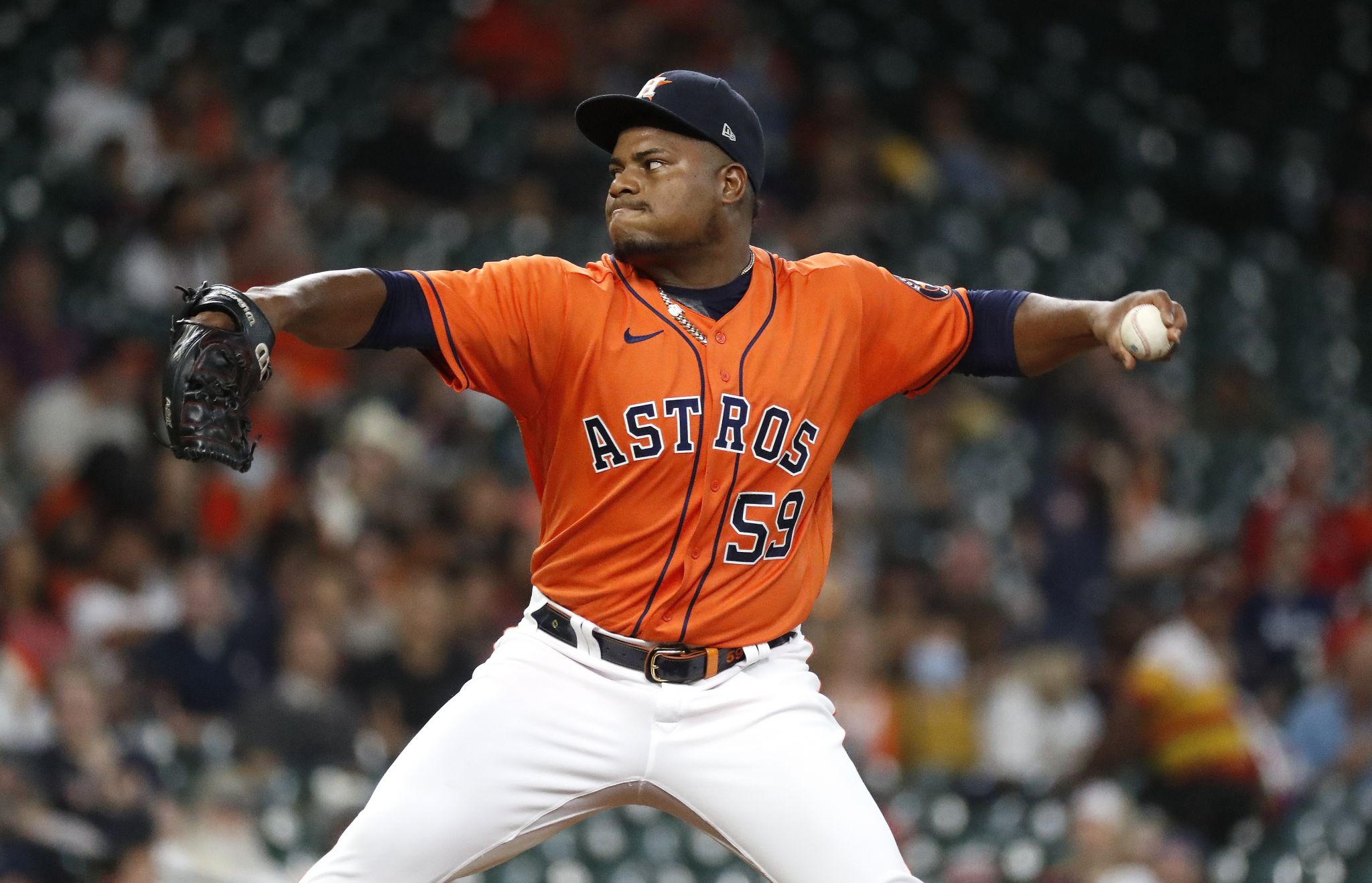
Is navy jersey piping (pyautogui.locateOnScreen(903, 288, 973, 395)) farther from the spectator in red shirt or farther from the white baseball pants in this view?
the spectator in red shirt

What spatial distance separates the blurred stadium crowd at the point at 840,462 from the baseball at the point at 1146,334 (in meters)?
2.63

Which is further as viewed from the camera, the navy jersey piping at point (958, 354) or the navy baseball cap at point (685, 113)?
the navy jersey piping at point (958, 354)

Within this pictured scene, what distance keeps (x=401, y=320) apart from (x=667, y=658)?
0.76 metres

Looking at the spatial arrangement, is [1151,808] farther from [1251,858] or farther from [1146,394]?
[1146,394]

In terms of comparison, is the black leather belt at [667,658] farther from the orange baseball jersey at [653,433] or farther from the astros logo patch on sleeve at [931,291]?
the astros logo patch on sleeve at [931,291]

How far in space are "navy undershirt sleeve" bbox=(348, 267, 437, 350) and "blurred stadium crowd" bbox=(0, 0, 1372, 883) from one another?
8.01 feet

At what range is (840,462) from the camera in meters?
7.59

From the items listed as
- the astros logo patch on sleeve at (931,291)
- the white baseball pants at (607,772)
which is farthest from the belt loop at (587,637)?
the astros logo patch on sleeve at (931,291)

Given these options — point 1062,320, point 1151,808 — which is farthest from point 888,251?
point 1062,320

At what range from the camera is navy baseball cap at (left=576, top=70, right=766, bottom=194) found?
10.3 ft

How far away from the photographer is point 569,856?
5.16 m

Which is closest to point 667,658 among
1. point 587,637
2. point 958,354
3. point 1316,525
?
point 587,637

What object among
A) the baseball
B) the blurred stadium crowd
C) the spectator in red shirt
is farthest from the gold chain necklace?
the spectator in red shirt

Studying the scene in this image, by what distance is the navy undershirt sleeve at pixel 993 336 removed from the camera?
3391mm
